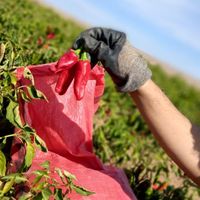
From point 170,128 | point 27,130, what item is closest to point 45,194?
point 27,130

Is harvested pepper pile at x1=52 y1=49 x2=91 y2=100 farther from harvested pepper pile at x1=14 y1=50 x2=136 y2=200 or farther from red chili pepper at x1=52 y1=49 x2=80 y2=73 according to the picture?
harvested pepper pile at x1=14 y1=50 x2=136 y2=200

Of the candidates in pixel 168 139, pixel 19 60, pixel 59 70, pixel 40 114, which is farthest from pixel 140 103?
pixel 19 60

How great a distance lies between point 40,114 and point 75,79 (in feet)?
1.41

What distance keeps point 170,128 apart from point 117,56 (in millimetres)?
379

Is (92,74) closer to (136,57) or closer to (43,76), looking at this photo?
(43,76)

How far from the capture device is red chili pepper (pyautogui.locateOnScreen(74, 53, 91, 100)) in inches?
89.4

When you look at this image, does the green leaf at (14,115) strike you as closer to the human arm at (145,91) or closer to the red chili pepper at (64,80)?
the red chili pepper at (64,80)

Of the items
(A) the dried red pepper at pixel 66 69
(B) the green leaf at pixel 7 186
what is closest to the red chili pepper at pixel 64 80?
(A) the dried red pepper at pixel 66 69

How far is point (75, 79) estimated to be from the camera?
2297 mm

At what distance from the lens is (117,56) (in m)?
2.27

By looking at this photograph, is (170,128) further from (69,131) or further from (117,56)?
(69,131)

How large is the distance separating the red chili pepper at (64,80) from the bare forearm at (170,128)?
258 mm

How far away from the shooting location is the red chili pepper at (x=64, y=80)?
2.31 meters

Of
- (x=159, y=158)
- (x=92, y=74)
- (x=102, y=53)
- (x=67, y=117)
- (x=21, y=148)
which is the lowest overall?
(x=159, y=158)
